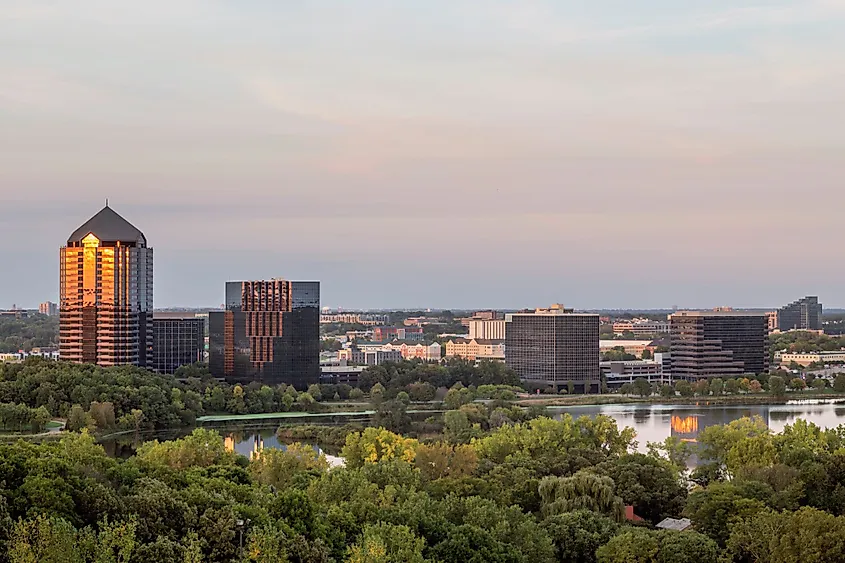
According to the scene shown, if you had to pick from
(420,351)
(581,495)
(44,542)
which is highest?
(420,351)

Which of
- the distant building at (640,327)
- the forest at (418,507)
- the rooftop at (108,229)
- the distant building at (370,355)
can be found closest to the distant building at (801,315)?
the distant building at (640,327)

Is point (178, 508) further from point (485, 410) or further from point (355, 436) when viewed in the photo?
point (485, 410)

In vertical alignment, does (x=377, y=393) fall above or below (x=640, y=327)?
below

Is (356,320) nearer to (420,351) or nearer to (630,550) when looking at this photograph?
(420,351)

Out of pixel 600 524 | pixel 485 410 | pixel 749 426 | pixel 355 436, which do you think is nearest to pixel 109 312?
pixel 485 410

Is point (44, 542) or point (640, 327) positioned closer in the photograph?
point (44, 542)

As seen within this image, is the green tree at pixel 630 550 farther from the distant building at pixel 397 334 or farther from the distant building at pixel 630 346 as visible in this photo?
the distant building at pixel 397 334

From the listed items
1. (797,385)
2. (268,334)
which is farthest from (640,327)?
(268,334)

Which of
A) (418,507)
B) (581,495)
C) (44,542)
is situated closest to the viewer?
(44,542)
